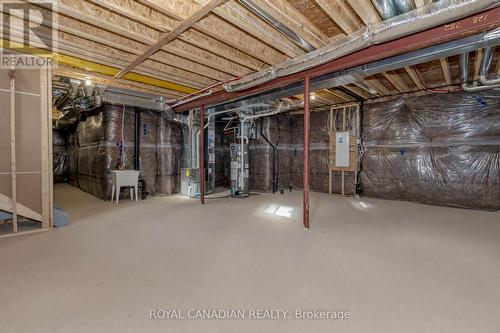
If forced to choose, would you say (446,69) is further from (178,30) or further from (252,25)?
(178,30)

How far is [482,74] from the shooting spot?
12.2ft

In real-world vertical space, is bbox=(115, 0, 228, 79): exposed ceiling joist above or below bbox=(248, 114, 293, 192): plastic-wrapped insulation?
above

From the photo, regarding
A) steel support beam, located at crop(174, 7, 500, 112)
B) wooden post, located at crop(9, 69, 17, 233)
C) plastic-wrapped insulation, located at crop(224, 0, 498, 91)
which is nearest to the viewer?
plastic-wrapped insulation, located at crop(224, 0, 498, 91)

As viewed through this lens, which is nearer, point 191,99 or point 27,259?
point 27,259

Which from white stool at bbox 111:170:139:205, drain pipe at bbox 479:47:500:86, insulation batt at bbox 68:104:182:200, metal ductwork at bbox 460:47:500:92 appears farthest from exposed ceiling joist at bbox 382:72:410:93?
white stool at bbox 111:170:139:205

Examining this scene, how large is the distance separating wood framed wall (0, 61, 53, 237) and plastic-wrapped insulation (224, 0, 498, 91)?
3.19 meters

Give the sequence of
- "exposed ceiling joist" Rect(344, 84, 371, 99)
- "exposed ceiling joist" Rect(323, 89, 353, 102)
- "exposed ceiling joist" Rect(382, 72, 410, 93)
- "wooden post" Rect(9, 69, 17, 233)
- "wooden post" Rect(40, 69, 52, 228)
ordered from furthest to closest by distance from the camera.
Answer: "exposed ceiling joist" Rect(323, 89, 353, 102), "exposed ceiling joist" Rect(344, 84, 371, 99), "exposed ceiling joist" Rect(382, 72, 410, 93), "wooden post" Rect(40, 69, 52, 228), "wooden post" Rect(9, 69, 17, 233)

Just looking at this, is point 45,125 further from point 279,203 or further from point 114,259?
point 279,203

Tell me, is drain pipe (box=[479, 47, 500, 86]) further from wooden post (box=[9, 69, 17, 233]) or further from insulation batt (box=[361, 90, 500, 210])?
wooden post (box=[9, 69, 17, 233])

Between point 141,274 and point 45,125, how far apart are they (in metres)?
2.65

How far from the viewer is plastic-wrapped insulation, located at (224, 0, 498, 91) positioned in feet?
6.06

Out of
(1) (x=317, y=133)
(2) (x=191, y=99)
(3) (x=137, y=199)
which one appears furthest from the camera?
(1) (x=317, y=133)

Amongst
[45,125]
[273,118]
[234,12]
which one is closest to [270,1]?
[234,12]

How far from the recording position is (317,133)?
6570 mm
